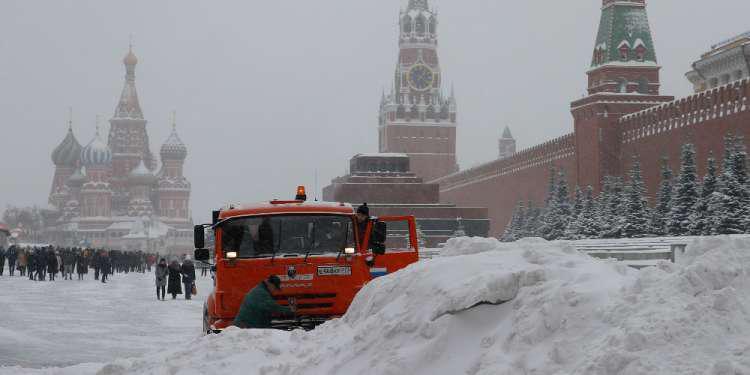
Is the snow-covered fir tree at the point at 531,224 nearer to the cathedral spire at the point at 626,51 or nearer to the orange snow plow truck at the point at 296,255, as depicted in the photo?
the cathedral spire at the point at 626,51

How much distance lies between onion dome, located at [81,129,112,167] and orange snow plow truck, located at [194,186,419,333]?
5694 inches

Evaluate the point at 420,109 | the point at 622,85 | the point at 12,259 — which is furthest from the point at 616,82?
the point at 420,109

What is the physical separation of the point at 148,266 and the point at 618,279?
77266mm

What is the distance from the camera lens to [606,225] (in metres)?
44.0

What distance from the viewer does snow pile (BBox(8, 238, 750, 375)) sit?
5.48 metres

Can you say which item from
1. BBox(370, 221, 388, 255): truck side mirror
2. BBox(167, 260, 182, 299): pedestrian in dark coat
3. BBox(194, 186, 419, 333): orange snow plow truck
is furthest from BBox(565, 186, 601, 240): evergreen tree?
BBox(194, 186, 419, 333): orange snow plow truck

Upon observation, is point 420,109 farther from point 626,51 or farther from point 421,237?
point 626,51

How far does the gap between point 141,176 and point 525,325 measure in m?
150

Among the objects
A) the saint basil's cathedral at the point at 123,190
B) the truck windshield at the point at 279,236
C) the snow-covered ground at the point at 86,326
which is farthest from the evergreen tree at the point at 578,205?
the saint basil's cathedral at the point at 123,190

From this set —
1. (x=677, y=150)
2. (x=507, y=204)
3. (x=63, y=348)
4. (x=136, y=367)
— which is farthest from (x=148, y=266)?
(x=136, y=367)

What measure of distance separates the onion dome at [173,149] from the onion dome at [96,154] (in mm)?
7873

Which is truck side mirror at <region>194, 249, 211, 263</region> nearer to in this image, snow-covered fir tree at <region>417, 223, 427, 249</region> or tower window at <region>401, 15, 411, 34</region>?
snow-covered fir tree at <region>417, 223, 427, 249</region>

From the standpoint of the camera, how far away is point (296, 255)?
10195mm

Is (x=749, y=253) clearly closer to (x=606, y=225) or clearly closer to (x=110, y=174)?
(x=606, y=225)
